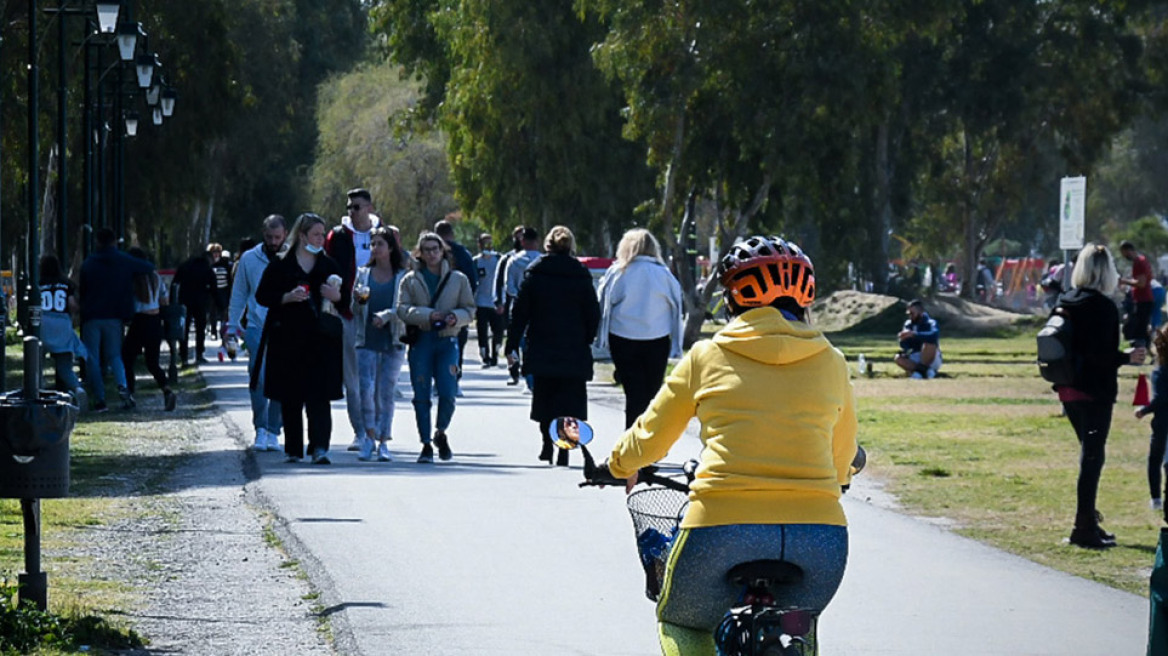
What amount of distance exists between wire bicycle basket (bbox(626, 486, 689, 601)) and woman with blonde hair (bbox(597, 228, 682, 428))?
1001 cm

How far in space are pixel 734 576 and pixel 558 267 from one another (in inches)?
416

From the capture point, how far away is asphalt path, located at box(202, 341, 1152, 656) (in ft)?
28.5

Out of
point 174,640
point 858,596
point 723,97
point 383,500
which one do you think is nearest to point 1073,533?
point 858,596

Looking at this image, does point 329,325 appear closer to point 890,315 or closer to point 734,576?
point 734,576

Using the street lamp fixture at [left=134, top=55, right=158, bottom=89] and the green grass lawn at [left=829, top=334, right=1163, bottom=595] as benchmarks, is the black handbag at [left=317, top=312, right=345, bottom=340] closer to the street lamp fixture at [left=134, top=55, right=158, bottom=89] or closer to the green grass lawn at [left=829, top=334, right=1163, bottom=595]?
the green grass lawn at [left=829, top=334, right=1163, bottom=595]

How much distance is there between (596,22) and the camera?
4359 cm

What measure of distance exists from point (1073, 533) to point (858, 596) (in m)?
2.64

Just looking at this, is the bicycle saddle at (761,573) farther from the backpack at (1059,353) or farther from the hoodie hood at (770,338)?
the backpack at (1059,353)

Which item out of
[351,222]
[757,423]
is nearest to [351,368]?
[351,222]

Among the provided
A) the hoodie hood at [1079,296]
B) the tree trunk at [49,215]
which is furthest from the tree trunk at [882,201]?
the hoodie hood at [1079,296]

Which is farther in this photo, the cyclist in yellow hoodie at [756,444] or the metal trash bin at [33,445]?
the metal trash bin at [33,445]

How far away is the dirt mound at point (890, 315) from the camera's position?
52406mm

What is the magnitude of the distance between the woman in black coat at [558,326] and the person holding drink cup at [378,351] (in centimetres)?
106

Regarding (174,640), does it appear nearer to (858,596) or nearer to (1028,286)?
(858,596)
